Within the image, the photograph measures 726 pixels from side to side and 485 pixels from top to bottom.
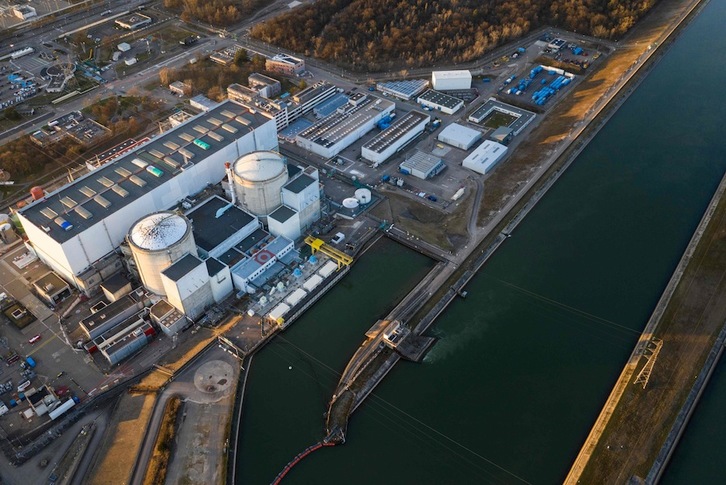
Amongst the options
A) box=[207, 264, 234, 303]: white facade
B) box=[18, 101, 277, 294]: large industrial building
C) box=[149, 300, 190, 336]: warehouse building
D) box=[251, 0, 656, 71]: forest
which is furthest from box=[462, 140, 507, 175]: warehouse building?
box=[149, 300, 190, 336]: warehouse building

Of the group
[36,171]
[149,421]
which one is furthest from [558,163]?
[36,171]

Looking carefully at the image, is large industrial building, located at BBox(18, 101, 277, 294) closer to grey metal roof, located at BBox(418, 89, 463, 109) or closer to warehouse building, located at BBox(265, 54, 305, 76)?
warehouse building, located at BBox(265, 54, 305, 76)

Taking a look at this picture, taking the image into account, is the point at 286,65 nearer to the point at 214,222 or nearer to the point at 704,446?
the point at 214,222

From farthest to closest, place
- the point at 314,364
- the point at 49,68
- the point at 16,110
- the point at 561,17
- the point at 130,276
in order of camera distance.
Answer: the point at 561,17 → the point at 49,68 → the point at 16,110 → the point at 130,276 → the point at 314,364

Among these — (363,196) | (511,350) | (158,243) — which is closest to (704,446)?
(511,350)

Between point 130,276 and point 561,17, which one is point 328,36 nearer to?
point 561,17

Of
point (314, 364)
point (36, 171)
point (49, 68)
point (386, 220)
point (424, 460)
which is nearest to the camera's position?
A: point (424, 460)
